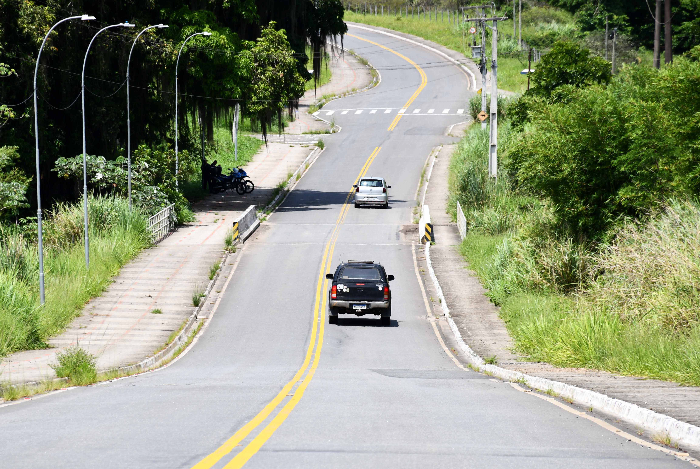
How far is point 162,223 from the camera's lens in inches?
1670

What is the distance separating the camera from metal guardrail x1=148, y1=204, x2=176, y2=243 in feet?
133

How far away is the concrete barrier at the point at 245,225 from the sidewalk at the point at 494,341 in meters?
9.40

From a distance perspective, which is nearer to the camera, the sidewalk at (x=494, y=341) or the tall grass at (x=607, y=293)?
the sidewalk at (x=494, y=341)

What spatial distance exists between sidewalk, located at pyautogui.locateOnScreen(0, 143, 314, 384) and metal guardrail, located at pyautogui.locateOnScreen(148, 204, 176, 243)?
47 cm

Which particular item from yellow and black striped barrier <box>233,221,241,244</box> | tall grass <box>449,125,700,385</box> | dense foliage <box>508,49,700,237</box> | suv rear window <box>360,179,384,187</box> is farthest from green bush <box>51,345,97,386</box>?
suv rear window <box>360,179,384,187</box>

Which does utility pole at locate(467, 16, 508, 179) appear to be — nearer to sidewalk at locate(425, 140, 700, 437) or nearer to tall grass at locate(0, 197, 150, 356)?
sidewalk at locate(425, 140, 700, 437)

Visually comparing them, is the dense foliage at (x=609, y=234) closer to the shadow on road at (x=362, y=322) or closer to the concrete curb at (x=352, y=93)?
the shadow on road at (x=362, y=322)

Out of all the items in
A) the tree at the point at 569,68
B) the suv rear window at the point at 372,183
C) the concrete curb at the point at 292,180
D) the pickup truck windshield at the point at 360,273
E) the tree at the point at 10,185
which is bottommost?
the concrete curb at the point at 292,180

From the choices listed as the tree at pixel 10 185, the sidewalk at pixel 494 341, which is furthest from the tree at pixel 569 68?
the tree at pixel 10 185

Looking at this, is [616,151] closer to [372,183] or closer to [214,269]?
[214,269]

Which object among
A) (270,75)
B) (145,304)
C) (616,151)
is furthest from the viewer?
(270,75)

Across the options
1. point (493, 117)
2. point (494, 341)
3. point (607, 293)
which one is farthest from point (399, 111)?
point (607, 293)

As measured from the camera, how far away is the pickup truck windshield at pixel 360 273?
89.9 feet

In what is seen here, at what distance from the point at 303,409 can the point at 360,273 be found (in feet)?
52.5
